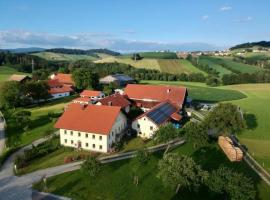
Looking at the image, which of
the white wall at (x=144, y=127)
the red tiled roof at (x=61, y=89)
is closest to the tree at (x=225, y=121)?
the white wall at (x=144, y=127)

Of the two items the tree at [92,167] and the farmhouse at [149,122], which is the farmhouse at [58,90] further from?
the tree at [92,167]

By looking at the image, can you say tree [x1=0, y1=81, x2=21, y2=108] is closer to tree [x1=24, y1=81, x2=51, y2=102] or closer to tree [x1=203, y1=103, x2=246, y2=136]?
tree [x1=24, y1=81, x2=51, y2=102]

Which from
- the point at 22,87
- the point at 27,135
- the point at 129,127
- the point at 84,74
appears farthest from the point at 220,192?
the point at 84,74

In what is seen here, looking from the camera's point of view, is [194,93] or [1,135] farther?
[194,93]

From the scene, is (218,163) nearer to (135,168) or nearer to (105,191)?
(135,168)

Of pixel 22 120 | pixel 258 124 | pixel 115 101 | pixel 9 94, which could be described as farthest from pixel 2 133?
pixel 258 124

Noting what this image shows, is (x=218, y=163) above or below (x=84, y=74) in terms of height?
below
